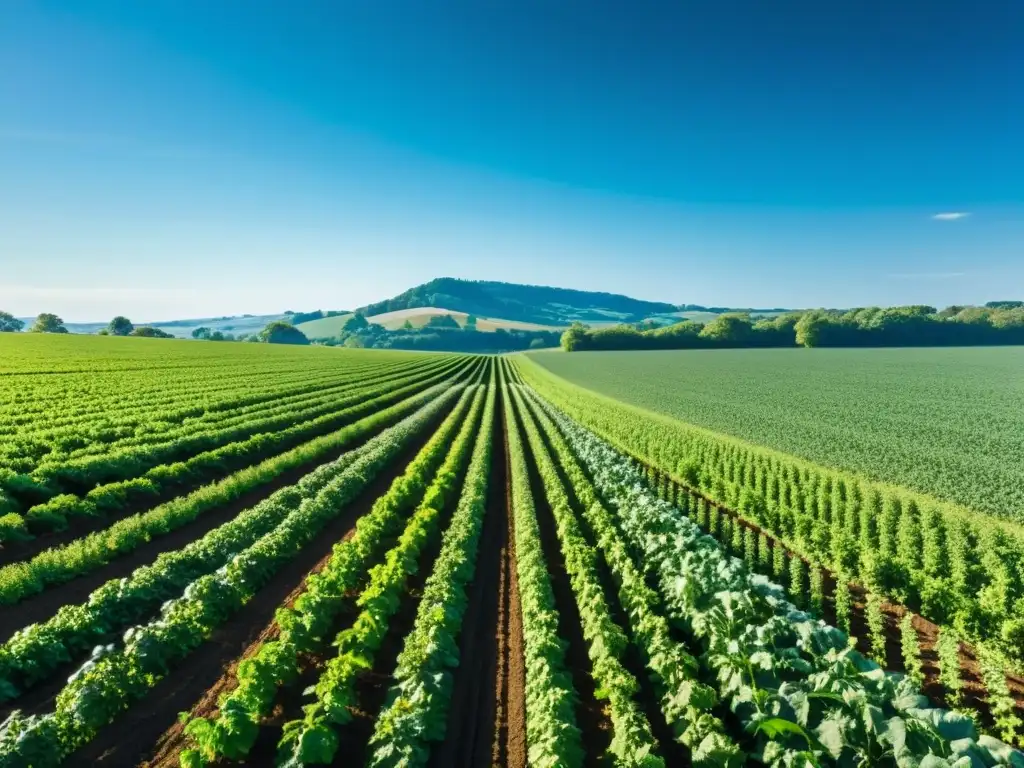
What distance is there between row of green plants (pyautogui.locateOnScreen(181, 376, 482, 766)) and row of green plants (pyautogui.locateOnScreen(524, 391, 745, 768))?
18.7 feet

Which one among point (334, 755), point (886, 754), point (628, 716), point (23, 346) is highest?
point (23, 346)

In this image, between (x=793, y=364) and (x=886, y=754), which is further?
(x=793, y=364)

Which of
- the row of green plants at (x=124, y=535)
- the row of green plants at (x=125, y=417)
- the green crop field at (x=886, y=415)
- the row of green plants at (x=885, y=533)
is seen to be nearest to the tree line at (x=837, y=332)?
the green crop field at (x=886, y=415)

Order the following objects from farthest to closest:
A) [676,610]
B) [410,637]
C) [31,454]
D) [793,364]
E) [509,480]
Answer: [793,364] < [509,480] < [31,454] < [676,610] < [410,637]

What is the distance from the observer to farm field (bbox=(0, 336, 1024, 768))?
21.1 feet

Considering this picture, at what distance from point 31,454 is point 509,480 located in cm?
1756

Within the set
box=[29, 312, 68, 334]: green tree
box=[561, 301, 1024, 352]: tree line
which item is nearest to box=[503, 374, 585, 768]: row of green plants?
box=[561, 301, 1024, 352]: tree line

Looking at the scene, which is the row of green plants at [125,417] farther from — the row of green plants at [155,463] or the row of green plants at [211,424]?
the row of green plants at [155,463]

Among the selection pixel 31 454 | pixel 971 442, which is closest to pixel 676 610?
pixel 971 442

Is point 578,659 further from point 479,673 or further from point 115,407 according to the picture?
point 115,407

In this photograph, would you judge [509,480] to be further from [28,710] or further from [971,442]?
[971,442]

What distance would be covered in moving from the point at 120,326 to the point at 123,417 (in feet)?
547

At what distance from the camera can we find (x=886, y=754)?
538cm

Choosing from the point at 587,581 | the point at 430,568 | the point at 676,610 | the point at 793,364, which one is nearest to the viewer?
the point at 676,610
